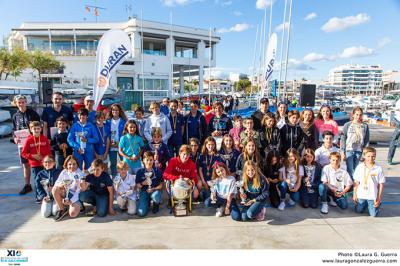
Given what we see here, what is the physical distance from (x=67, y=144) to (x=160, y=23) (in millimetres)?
34373

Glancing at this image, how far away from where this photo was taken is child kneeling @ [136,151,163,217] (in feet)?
14.6

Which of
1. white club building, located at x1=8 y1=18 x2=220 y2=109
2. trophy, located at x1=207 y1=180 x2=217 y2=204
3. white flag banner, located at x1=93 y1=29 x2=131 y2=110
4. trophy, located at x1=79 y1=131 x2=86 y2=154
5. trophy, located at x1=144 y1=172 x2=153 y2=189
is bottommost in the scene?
trophy, located at x1=207 y1=180 x2=217 y2=204

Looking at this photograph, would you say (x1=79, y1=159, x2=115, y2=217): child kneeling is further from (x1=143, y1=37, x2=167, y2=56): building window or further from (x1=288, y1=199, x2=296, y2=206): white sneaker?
(x1=143, y1=37, x2=167, y2=56): building window

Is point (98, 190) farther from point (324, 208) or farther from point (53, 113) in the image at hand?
point (324, 208)

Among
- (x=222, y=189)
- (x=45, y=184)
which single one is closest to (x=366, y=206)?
(x=222, y=189)

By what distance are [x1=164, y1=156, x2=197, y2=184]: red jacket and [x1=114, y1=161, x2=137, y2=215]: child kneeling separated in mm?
591

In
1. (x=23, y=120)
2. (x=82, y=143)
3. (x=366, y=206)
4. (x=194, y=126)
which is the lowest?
(x=366, y=206)

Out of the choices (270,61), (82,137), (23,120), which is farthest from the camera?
(270,61)

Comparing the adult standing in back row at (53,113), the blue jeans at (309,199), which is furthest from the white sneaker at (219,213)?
the adult standing in back row at (53,113)

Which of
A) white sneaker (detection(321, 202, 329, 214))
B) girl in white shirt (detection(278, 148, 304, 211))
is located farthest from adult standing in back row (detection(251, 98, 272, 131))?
white sneaker (detection(321, 202, 329, 214))

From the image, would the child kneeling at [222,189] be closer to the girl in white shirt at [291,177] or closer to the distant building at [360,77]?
the girl in white shirt at [291,177]

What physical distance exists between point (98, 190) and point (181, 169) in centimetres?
136

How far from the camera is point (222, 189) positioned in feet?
14.1

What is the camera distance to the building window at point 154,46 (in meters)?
36.9
